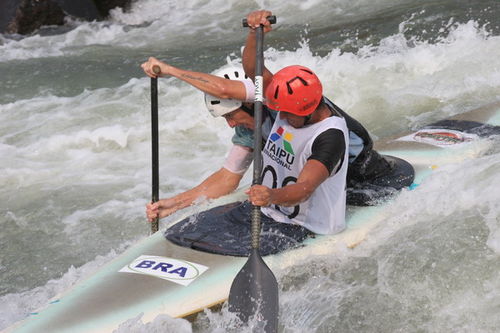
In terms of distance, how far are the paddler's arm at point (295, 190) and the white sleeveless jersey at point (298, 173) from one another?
18 centimetres

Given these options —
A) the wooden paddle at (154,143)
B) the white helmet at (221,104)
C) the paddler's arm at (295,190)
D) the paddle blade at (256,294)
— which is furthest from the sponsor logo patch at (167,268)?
the white helmet at (221,104)

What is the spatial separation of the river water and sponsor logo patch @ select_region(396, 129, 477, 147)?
0.76 feet

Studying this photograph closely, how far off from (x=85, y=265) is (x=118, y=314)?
5.00ft

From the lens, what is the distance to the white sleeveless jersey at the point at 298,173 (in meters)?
3.52

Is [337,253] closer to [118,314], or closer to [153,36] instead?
[118,314]

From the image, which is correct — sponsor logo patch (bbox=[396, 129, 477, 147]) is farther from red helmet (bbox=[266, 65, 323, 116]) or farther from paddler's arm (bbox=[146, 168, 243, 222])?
red helmet (bbox=[266, 65, 323, 116])

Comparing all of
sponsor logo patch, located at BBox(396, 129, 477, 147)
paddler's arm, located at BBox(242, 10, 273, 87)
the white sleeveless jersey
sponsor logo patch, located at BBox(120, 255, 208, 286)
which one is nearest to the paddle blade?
sponsor logo patch, located at BBox(120, 255, 208, 286)

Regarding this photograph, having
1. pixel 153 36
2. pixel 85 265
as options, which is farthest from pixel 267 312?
pixel 153 36

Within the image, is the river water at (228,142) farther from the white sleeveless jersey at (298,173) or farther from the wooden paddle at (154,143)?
the wooden paddle at (154,143)

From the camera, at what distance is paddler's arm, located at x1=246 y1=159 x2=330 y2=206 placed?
10.5 ft

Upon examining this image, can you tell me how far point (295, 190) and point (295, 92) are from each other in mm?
456

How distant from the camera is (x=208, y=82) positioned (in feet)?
12.1

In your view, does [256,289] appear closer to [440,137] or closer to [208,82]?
[208,82]

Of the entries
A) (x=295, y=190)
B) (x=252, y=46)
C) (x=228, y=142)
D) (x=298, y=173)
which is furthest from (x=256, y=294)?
(x=228, y=142)
